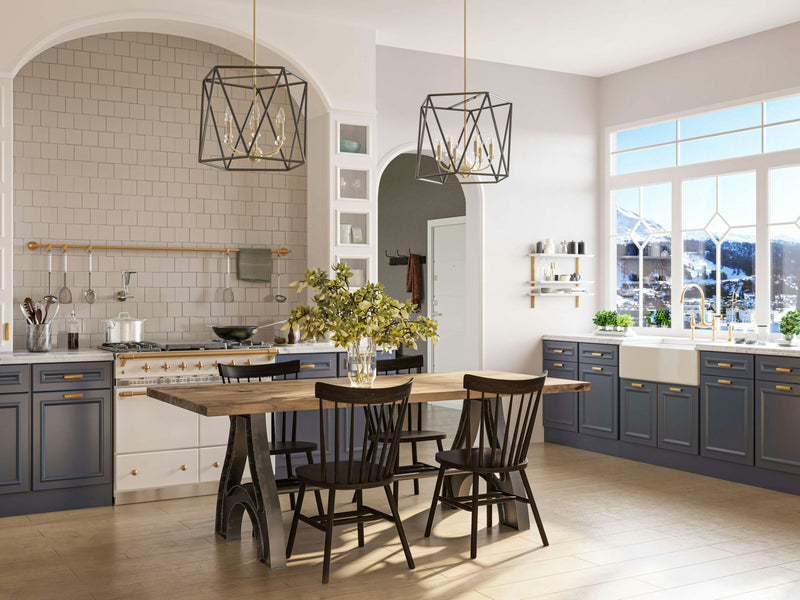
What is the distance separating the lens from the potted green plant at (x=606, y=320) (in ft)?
24.1

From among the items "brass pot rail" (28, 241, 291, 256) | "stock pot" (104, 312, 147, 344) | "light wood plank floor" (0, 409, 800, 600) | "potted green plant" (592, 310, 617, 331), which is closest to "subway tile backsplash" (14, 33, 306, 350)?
"brass pot rail" (28, 241, 291, 256)

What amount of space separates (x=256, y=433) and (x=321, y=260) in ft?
7.74

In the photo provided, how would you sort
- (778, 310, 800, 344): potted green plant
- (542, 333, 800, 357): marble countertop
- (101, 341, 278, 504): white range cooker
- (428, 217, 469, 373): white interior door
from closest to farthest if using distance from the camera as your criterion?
(101, 341, 278, 504): white range cooker < (542, 333, 800, 357): marble countertop < (778, 310, 800, 344): potted green plant < (428, 217, 469, 373): white interior door

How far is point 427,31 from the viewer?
21.2ft

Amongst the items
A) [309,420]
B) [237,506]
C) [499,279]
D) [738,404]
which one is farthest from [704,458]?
[237,506]

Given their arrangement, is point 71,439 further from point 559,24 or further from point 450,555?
point 559,24

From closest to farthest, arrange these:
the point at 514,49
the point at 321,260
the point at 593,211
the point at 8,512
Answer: the point at 8,512, the point at 321,260, the point at 514,49, the point at 593,211

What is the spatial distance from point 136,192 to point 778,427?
4.87 metres

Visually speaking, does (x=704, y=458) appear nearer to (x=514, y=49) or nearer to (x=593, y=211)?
(x=593, y=211)

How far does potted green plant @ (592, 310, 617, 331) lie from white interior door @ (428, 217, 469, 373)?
2576mm

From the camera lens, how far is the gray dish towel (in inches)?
256

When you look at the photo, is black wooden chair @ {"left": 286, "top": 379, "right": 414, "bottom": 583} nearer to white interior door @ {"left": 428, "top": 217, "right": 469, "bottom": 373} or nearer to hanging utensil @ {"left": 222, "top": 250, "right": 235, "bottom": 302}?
hanging utensil @ {"left": 222, "top": 250, "right": 235, "bottom": 302}

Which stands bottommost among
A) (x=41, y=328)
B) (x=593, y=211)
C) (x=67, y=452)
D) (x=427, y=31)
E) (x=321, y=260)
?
(x=67, y=452)

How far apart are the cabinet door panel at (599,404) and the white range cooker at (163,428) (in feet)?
9.84
